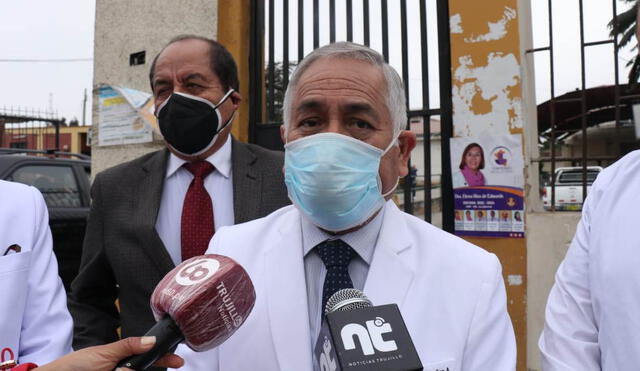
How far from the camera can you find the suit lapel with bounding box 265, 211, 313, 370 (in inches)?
50.8

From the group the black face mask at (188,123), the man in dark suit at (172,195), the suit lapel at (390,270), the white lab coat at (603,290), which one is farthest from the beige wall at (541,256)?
the black face mask at (188,123)

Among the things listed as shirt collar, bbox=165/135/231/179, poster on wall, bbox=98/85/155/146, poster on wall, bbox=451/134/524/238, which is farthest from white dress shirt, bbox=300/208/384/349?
poster on wall, bbox=98/85/155/146

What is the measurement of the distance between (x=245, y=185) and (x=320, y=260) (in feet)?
2.41

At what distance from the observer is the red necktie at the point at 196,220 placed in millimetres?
2006

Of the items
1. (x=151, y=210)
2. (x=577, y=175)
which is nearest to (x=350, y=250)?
(x=151, y=210)

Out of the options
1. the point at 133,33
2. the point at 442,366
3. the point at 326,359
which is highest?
the point at 133,33

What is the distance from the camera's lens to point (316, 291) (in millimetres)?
1465

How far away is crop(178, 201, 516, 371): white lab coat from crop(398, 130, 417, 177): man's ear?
0.21 m

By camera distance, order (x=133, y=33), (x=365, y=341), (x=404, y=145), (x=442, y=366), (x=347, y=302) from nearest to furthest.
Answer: (x=365, y=341)
(x=347, y=302)
(x=442, y=366)
(x=404, y=145)
(x=133, y=33)

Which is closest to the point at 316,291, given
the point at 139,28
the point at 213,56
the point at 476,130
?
the point at 213,56

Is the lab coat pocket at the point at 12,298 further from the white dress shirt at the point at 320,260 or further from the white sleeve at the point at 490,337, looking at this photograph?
the white sleeve at the point at 490,337

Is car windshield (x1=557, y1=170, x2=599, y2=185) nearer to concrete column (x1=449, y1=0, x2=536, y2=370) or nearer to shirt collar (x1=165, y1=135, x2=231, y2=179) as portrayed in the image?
concrete column (x1=449, y1=0, x2=536, y2=370)

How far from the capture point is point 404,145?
1.63 m

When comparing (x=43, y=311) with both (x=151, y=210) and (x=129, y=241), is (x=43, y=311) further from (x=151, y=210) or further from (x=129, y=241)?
(x=151, y=210)
